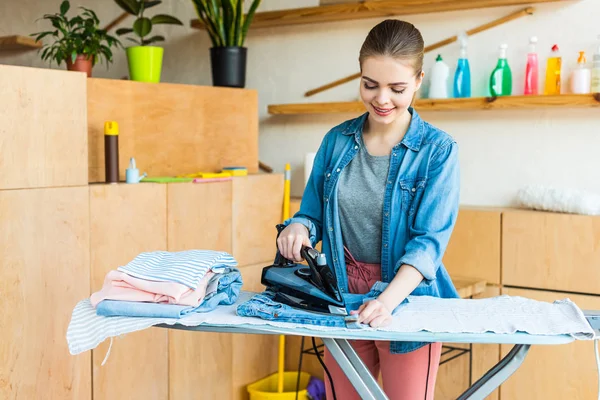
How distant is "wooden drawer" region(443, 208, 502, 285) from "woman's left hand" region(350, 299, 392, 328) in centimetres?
151

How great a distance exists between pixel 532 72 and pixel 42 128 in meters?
1.86

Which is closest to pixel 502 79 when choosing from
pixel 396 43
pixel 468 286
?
pixel 468 286

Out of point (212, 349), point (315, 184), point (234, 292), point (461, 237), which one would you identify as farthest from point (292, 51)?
point (234, 292)

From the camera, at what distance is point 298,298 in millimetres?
1749

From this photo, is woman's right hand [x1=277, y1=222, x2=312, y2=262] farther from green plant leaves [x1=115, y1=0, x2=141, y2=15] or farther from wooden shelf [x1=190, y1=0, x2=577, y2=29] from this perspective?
green plant leaves [x1=115, y1=0, x2=141, y2=15]

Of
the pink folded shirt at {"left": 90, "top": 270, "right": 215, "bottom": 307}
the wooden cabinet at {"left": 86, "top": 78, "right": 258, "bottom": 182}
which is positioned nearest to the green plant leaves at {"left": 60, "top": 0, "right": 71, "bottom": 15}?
the wooden cabinet at {"left": 86, "top": 78, "right": 258, "bottom": 182}

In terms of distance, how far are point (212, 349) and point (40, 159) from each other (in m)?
1.11

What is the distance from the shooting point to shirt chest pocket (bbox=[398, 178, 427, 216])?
182cm

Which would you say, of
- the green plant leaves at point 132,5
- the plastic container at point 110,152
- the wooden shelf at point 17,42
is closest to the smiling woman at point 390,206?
the plastic container at point 110,152

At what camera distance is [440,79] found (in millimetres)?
3197

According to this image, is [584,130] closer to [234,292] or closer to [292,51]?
[292,51]

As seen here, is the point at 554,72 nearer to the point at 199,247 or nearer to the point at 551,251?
the point at 551,251

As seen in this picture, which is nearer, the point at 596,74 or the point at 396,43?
the point at 396,43

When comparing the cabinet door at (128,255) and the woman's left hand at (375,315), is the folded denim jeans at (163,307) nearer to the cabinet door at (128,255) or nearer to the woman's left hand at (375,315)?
Result: the woman's left hand at (375,315)
